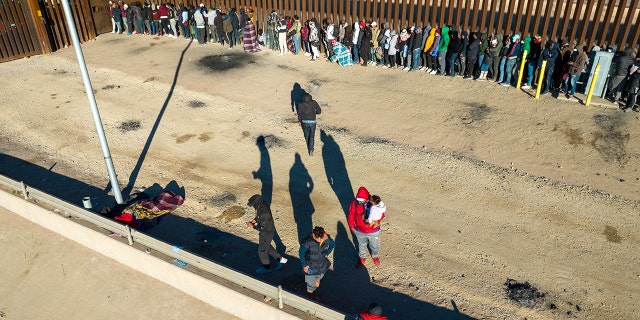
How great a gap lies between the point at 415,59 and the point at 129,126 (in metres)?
8.64

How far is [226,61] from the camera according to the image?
56.7ft

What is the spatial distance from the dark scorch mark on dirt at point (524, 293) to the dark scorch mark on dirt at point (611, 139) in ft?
15.3

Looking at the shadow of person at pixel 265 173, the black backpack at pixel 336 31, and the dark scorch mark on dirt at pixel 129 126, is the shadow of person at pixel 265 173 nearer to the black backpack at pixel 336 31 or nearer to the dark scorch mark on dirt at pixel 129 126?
the dark scorch mark on dirt at pixel 129 126

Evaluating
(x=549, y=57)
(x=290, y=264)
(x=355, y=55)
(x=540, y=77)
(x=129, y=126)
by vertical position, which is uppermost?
(x=549, y=57)

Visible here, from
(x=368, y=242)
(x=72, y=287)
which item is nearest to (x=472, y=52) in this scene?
(x=368, y=242)

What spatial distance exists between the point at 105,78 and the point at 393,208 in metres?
11.5

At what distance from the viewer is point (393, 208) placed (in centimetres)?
967

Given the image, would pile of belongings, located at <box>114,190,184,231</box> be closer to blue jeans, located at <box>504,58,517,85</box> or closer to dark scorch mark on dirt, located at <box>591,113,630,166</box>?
dark scorch mark on dirt, located at <box>591,113,630,166</box>

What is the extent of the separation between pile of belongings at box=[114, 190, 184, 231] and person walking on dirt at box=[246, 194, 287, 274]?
2.61m

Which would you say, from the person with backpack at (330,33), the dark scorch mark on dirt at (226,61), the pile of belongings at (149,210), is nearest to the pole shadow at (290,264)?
the pile of belongings at (149,210)

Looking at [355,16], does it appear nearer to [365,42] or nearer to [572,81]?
[365,42]

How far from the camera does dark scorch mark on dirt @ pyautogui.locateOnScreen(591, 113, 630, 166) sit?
35.6ft

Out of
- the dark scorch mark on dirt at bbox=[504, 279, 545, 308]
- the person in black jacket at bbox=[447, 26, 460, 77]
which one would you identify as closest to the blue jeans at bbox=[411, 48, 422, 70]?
the person in black jacket at bbox=[447, 26, 460, 77]

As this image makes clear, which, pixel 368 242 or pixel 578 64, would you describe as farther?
pixel 578 64
